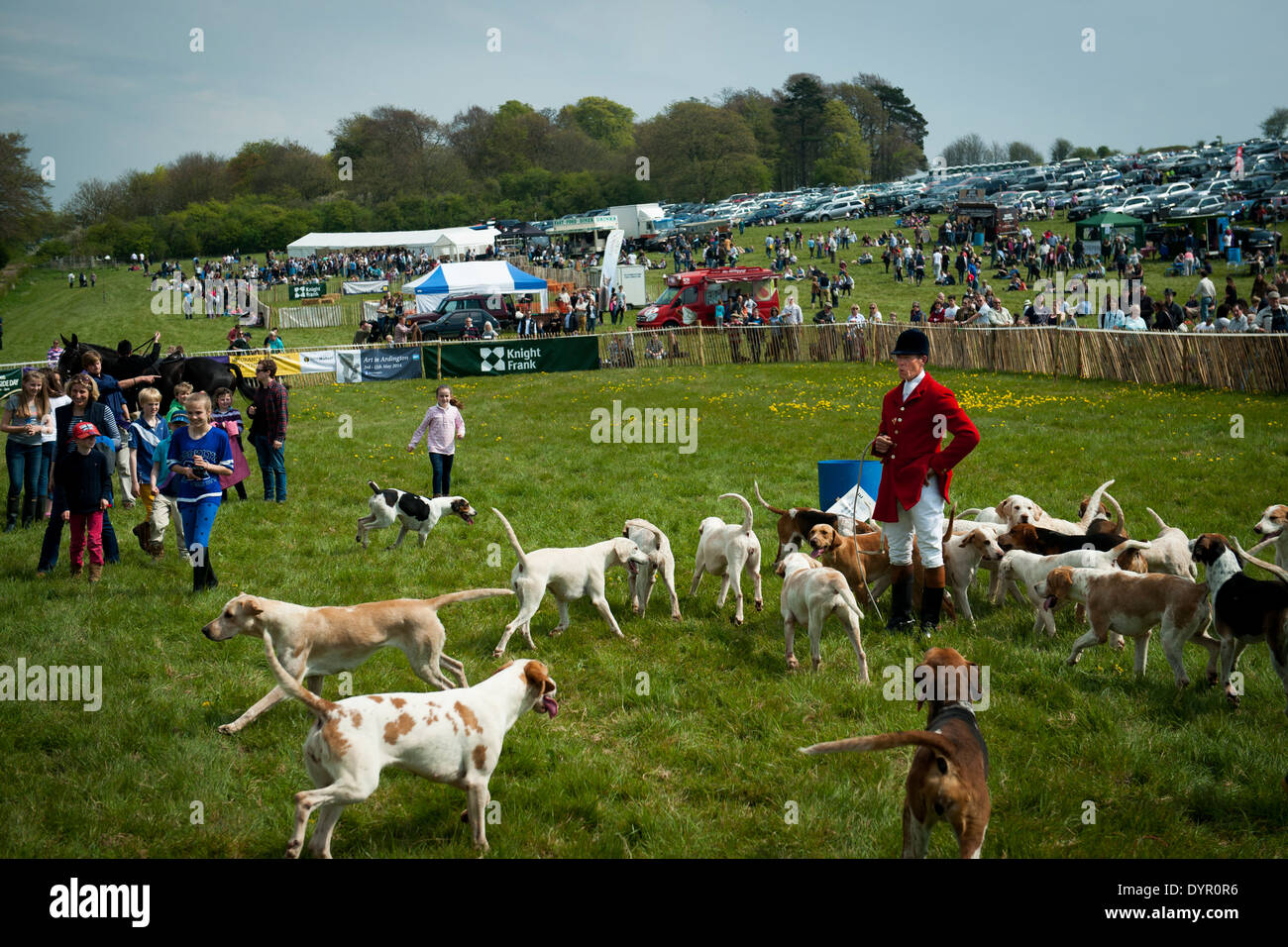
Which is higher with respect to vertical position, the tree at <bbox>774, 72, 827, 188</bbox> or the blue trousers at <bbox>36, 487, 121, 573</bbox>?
the tree at <bbox>774, 72, 827, 188</bbox>

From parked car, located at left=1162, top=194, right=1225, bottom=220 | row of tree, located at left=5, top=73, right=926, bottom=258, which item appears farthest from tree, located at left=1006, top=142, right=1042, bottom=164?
parked car, located at left=1162, top=194, right=1225, bottom=220

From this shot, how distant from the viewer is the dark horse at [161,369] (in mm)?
13812

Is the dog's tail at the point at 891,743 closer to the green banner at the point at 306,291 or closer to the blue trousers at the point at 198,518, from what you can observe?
the blue trousers at the point at 198,518

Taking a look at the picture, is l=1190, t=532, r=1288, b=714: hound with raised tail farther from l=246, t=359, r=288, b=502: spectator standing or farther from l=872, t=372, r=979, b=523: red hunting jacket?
l=246, t=359, r=288, b=502: spectator standing

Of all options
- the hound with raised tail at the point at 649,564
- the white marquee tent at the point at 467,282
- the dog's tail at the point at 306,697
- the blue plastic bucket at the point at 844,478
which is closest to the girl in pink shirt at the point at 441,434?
the hound with raised tail at the point at 649,564

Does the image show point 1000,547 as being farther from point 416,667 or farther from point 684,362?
point 684,362

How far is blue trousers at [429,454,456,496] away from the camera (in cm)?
1212

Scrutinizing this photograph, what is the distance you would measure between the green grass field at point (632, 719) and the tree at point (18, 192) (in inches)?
323

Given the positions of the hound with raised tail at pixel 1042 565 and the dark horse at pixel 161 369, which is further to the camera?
the dark horse at pixel 161 369

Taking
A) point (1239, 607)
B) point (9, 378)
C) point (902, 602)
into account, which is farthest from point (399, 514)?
point (9, 378)

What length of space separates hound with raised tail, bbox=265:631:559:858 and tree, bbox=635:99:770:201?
275 ft

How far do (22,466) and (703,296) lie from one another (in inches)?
1011

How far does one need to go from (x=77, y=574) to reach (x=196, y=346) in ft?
96.0

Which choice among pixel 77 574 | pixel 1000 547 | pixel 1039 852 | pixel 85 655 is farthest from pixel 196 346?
pixel 1039 852
